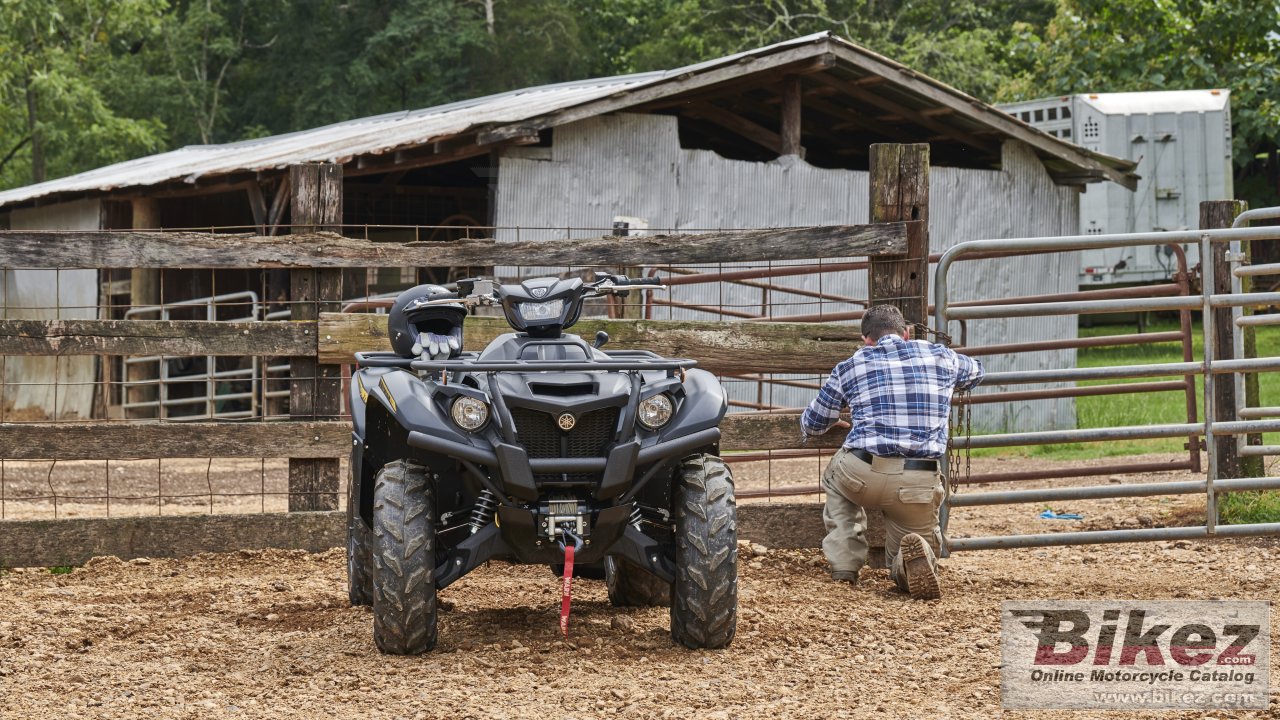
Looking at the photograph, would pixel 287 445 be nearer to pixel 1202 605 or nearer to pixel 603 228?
pixel 1202 605

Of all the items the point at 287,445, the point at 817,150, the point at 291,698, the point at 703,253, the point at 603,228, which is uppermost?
the point at 817,150

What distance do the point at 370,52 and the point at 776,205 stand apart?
23.5 meters

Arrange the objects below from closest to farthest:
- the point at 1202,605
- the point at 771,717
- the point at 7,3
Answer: the point at 771,717 < the point at 1202,605 < the point at 7,3

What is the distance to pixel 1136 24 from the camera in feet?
80.6

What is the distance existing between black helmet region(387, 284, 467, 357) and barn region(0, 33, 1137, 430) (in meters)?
6.24

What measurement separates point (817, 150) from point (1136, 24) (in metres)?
9.52

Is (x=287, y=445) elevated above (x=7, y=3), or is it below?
below

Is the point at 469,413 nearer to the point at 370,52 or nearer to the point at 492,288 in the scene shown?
the point at 492,288

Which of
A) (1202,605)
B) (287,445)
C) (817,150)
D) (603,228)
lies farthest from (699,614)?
(817,150)

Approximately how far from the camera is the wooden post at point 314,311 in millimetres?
7637

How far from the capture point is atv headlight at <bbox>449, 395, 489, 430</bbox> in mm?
5270

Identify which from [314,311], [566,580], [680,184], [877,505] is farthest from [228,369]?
[566,580]

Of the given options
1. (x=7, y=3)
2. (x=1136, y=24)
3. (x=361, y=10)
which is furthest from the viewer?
(x=361, y=10)

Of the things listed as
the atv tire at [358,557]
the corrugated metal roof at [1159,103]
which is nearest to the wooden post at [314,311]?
the atv tire at [358,557]
